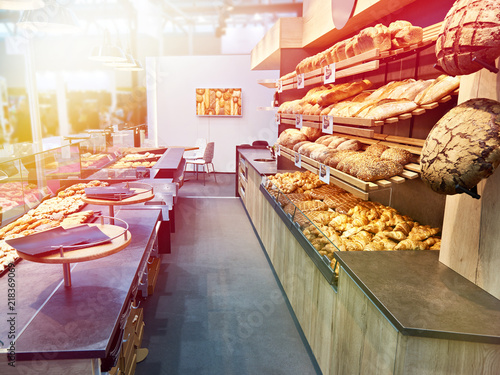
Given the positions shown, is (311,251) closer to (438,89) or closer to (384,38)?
(438,89)

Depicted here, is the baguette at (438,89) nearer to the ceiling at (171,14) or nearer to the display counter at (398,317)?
the display counter at (398,317)

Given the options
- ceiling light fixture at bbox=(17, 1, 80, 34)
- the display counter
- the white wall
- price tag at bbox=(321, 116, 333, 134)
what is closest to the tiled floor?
the display counter

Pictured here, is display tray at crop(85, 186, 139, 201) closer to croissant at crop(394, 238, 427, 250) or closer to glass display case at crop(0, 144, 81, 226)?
glass display case at crop(0, 144, 81, 226)

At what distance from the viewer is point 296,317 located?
112 inches

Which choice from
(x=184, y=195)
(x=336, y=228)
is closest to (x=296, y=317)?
(x=336, y=228)

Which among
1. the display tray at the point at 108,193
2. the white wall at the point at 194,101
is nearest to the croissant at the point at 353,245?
the display tray at the point at 108,193

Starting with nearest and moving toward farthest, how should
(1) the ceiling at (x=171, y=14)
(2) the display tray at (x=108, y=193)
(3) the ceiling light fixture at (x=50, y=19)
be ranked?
(2) the display tray at (x=108, y=193), (3) the ceiling light fixture at (x=50, y=19), (1) the ceiling at (x=171, y=14)

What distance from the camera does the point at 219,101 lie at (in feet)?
29.7

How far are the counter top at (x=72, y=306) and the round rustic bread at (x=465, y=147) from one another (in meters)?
1.31

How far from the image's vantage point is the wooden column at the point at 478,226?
1.41 meters

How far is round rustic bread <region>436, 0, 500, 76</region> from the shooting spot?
1.17m

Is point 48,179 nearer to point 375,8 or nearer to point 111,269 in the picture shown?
point 111,269

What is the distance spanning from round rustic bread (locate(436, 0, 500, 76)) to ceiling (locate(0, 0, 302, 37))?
6.13 metres

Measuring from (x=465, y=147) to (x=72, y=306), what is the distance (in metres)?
1.56
